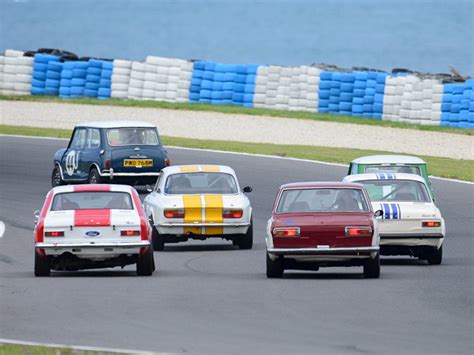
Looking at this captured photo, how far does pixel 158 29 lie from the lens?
60125 mm

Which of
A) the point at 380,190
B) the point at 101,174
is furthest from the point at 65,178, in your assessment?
the point at 380,190

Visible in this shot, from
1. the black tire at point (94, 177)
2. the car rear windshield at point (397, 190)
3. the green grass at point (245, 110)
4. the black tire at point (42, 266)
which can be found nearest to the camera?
the black tire at point (42, 266)

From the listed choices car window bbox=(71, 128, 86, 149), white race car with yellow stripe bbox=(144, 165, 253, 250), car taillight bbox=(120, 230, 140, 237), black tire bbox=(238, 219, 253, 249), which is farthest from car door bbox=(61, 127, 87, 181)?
car taillight bbox=(120, 230, 140, 237)

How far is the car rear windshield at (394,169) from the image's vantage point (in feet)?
66.0

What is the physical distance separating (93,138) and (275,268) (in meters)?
12.0

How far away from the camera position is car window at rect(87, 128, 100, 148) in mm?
26484

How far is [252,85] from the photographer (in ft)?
133

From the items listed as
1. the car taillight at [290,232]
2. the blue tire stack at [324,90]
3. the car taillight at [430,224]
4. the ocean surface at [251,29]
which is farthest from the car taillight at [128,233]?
the ocean surface at [251,29]

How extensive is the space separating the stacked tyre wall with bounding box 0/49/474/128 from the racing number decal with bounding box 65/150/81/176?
41.8 ft

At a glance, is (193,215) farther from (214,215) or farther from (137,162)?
(137,162)

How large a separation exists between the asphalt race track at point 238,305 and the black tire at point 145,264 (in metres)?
0.12

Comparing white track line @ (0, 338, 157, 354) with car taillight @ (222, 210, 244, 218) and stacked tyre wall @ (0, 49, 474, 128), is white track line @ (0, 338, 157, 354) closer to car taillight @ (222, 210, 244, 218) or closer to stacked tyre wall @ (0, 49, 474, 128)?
car taillight @ (222, 210, 244, 218)

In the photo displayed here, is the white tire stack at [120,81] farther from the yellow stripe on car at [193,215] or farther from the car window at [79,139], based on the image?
the yellow stripe on car at [193,215]

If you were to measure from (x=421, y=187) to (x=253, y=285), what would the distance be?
4.05m
